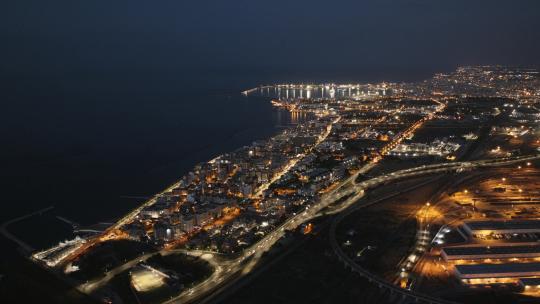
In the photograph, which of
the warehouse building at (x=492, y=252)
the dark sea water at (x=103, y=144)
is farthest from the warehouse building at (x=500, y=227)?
the dark sea water at (x=103, y=144)

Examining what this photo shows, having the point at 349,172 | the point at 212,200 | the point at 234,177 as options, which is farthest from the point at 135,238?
the point at 349,172

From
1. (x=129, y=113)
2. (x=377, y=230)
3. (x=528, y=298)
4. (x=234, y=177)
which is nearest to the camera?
(x=528, y=298)

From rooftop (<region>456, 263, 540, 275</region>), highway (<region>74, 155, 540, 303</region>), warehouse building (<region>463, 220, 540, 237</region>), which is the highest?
warehouse building (<region>463, 220, 540, 237</region>)

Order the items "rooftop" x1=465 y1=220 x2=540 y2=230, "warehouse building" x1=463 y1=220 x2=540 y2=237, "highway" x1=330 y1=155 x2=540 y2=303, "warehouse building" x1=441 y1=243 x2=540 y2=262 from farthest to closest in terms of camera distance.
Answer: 1. "rooftop" x1=465 y1=220 x2=540 y2=230
2. "warehouse building" x1=463 y1=220 x2=540 y2=237
3. "warehouse building" x1=441 y1=243 x2=540 y2=262
4. "highway" x1=330 y1=155 x2=540 y2=303

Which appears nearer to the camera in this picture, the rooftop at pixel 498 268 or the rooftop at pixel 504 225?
the rooftop at pixel 498 268

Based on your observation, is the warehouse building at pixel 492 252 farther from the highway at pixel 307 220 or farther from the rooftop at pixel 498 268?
the highway at pixel 307 220

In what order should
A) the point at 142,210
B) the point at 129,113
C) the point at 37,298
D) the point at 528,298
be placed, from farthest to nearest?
the point at 129,113 < the point at 142,210 < the point at 37,298 < the point at 528,298

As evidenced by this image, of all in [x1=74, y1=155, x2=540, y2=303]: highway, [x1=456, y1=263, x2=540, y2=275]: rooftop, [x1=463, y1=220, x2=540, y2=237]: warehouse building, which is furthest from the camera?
[x1=463, y1=220, x2=540, y2=237]: warehouse building

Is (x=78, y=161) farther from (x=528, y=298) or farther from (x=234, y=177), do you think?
(x=528, y=298)

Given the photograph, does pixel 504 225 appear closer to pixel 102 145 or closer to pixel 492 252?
pixel 492 252

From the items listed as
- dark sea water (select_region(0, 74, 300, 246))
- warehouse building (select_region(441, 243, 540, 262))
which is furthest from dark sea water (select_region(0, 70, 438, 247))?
warehouse building (select_region(441, 243, 540, 262))

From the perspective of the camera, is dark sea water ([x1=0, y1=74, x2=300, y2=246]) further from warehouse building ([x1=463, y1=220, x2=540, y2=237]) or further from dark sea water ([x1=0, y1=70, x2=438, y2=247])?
warehouse building ([x1=463, y1=220, x2=540, y2=237])
